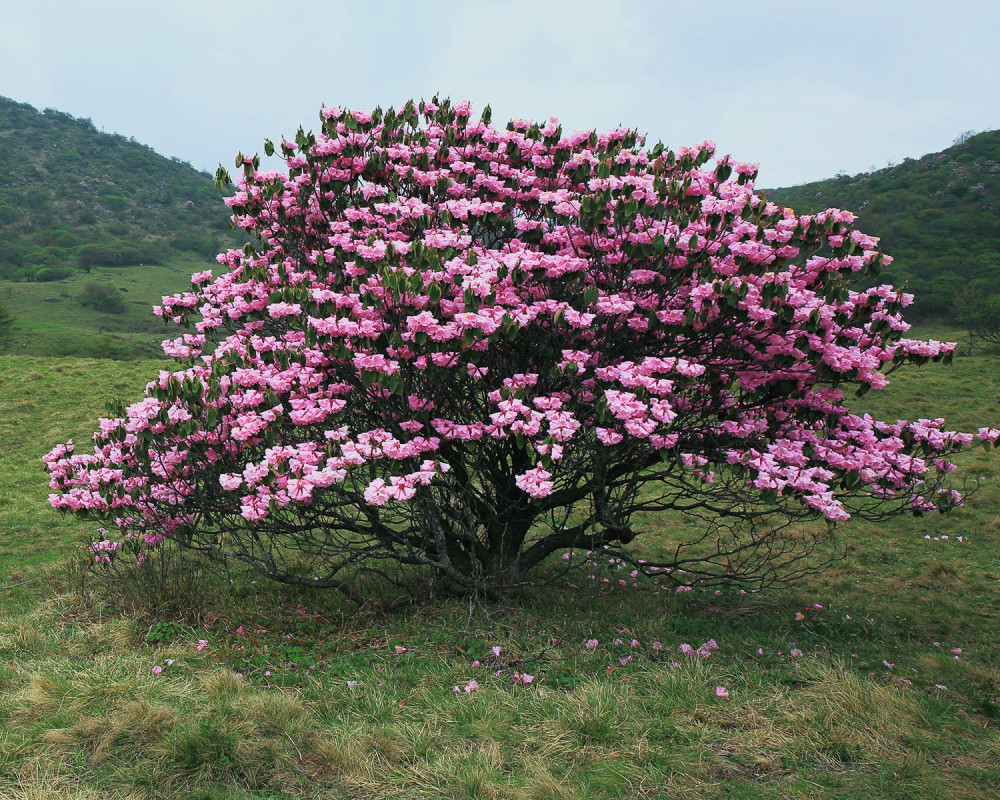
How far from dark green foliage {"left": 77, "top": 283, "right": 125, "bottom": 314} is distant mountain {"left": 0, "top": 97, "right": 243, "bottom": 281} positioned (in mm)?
17602

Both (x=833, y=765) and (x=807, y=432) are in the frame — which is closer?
(x=833, y=765)

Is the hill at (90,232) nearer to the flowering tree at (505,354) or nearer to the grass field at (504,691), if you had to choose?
the flowering tree at (505,354)

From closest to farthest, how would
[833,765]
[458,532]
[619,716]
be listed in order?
1. [833,765]
2. [619,716]
3. [458,532]

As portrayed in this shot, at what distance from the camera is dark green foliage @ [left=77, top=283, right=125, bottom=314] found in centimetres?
7431

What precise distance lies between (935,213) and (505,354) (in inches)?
2760

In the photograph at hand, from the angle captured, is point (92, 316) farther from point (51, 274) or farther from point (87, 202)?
point (87, 202)

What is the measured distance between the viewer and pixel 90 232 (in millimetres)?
103688

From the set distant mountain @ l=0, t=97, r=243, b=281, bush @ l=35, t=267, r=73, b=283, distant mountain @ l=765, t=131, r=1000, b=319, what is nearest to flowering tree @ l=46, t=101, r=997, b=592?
distant mountain @ l=765, t=131, r=1000, b=319

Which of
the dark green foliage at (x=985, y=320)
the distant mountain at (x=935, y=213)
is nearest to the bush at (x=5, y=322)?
the distant mountain at (x=935, y=213)

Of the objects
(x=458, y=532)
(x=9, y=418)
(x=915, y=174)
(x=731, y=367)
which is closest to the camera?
(x=731, y=367)

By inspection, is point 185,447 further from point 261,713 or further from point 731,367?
point 731,367

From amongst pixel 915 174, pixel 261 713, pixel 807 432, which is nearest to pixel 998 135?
pixel 915 174

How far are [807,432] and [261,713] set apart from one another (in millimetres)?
5452

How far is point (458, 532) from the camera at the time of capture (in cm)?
791
